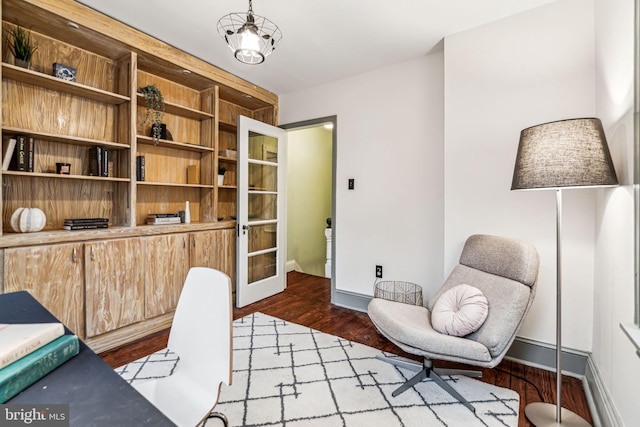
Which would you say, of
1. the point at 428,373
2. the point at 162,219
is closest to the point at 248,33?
the point at 162,219

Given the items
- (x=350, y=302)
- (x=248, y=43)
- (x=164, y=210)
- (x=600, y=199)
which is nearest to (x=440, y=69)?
(x=600, y=199)

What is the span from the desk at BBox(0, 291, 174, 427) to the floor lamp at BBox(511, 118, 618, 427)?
1.78 metres

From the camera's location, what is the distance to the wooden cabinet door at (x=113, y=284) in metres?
2.23

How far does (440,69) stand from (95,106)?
3080 millimetres

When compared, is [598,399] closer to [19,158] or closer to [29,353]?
[29,353]

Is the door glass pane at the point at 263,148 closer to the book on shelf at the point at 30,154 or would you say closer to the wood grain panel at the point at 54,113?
the wood grain panel at the point at 54,113

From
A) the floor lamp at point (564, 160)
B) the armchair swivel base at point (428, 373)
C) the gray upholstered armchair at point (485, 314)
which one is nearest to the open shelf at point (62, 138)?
the gray upholstered armchair at point (485, 314)

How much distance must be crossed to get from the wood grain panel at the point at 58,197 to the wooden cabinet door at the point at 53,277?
398mm

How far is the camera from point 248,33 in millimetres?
1777

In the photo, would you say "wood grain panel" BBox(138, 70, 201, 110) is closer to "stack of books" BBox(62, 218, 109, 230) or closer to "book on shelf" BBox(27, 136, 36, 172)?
"book on shelf" BBox(27, 136, 36, 172)

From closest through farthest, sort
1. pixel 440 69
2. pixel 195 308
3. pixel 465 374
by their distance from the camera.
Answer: pixel 195 308 → pixel 465 374 → pixel 440 69

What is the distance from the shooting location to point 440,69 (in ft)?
9.00

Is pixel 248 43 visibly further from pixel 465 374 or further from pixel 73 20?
pixel 465 374

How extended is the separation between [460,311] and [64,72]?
3292mm
